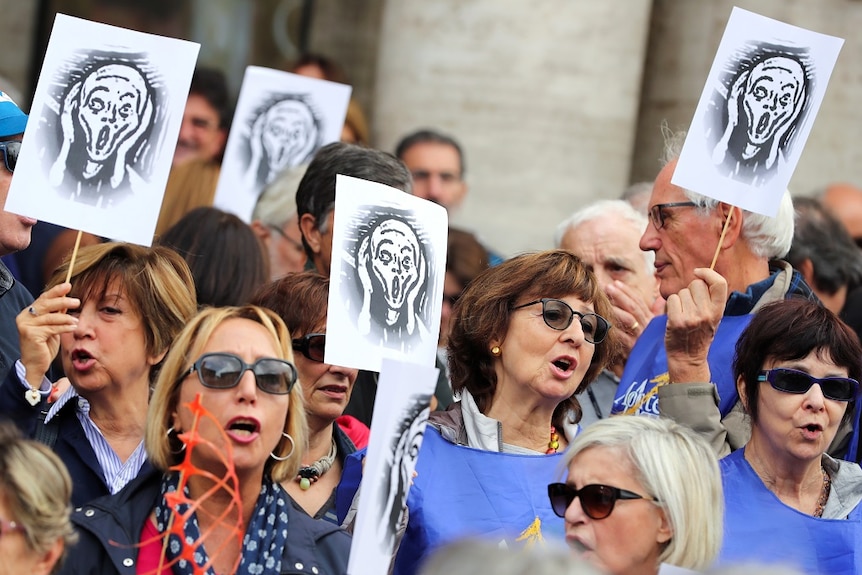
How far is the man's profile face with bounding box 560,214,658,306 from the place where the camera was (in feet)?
20.7

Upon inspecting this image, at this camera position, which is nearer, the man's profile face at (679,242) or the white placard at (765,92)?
the white placard at (765,92)

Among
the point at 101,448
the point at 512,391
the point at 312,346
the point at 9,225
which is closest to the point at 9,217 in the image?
the point at 9,225

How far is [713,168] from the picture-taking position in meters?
5.08

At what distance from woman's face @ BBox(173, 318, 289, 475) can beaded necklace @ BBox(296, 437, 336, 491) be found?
35.0 inches

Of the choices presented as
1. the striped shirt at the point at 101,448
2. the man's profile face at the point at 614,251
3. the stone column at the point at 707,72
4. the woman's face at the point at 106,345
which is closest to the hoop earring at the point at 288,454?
the striped shirt at the point at 101,448


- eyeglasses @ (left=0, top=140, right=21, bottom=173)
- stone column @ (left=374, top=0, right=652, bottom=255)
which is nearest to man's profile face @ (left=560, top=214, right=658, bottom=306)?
eyeglasses @ (left=0, top=140, right=21, bottom=173)

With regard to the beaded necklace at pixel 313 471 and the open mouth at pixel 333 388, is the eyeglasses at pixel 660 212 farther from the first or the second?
the beaded necklace at pixel 313 471

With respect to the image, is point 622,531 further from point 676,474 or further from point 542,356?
point 542,356

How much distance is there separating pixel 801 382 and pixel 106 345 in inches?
74.5

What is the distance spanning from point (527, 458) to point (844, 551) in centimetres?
87

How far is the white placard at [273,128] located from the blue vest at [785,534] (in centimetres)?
343

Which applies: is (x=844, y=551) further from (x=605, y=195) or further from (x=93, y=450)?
(x=605, y=195)

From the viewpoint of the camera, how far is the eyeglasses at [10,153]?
470 cm

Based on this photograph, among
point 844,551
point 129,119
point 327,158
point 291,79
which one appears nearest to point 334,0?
point 291,79
